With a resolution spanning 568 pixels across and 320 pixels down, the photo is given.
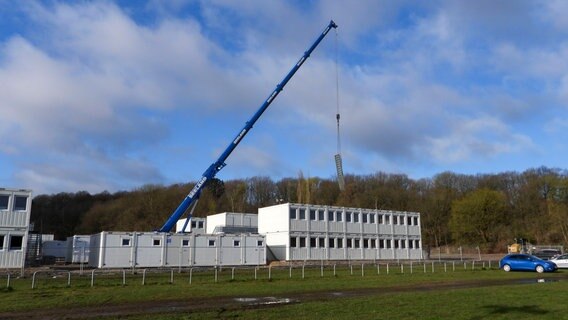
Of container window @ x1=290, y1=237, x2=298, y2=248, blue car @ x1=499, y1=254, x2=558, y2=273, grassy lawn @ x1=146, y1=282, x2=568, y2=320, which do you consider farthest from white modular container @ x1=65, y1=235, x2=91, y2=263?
grassy lawn @ x1=146, y1=282, x2=568, y2=320

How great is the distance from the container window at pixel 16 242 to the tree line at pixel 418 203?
101 ft

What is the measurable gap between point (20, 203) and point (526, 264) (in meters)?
41.5

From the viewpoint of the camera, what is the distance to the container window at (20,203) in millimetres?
41625

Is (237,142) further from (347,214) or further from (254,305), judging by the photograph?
(254,305)

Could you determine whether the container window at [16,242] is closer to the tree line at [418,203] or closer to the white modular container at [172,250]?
the white modular container at [172,250]

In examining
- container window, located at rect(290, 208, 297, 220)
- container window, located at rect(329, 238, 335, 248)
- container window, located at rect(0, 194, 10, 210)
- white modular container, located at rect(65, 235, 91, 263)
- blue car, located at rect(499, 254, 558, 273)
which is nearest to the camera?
blue car, located at rect(499, 254, 558, 273)

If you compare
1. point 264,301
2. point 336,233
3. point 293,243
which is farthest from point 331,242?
point 264,301

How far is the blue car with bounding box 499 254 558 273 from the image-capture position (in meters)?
37.6

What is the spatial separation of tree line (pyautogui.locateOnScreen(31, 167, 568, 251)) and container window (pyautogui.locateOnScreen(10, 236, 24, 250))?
30.7m

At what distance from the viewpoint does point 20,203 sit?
137 ft

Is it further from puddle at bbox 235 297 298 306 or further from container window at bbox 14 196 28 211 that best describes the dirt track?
container window at bbox 14 196 28 211

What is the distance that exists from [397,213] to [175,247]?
3333 centimetres

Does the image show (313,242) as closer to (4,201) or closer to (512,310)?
(4,201)

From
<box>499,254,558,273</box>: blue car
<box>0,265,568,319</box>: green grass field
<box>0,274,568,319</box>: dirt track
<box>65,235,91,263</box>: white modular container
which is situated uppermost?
<box>65,235,91,263</box>: white modular container
